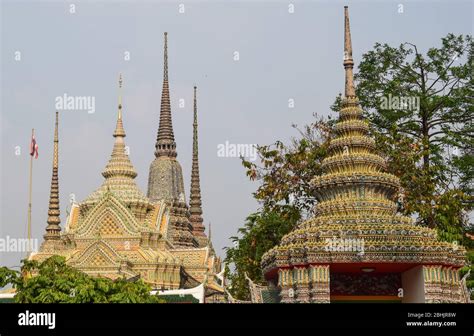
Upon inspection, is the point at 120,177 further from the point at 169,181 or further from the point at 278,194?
the point at 278,194

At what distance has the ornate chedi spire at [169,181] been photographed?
65.9 meters

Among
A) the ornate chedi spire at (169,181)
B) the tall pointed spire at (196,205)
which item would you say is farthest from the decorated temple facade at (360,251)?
the tall pointed spire at (196,205)

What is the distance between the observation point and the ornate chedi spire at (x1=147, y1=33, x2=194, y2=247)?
216 feet

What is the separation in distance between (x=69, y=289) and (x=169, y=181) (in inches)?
1875

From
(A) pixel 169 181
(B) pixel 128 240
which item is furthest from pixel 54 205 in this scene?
(B) pixel 128 240

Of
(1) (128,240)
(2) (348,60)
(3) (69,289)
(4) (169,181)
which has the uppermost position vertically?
(4) (169,181)

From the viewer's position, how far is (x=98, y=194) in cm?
5628

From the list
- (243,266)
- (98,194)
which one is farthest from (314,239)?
(98,194)

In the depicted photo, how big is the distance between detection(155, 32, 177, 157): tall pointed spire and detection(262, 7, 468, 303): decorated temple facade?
44.4m

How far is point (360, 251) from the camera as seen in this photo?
22.8 m
